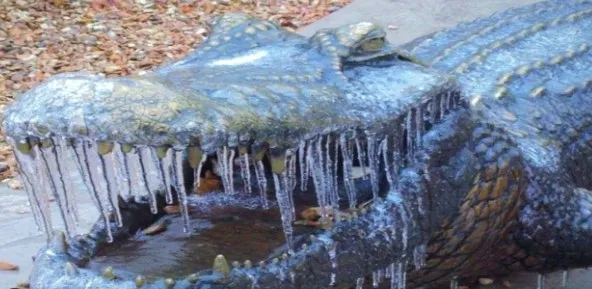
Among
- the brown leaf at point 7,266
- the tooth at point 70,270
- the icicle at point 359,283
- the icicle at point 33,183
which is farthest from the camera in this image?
the brown leaf at point 7,266

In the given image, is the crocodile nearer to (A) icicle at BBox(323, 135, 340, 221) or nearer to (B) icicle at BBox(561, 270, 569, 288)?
(A) icicle at BBox(323, 135, 340, 221)

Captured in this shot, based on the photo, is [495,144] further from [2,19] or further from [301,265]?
[2,19]

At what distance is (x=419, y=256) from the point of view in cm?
295

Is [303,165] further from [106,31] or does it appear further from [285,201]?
[106,31]

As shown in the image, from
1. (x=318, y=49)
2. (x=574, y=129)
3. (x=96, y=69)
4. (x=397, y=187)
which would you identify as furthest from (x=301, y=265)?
(x=96, y=69)

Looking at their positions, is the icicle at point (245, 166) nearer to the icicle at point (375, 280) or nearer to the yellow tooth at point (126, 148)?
the yellow tooth at point (126, 148)

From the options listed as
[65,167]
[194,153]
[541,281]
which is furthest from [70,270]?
[541,281]

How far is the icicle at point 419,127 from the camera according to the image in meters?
2.79

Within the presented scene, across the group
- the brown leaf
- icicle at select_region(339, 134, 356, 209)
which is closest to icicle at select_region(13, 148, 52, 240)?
icicle at select_region(339, 134, 356, 209)

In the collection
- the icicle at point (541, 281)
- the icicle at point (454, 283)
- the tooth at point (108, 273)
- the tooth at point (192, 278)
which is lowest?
the icicle at point (541, 281)

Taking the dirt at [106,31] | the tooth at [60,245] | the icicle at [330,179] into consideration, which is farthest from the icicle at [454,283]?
the dirt at [106,31]

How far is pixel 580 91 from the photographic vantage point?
375 centimetres

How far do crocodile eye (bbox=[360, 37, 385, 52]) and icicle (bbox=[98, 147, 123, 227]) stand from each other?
28.7 inches

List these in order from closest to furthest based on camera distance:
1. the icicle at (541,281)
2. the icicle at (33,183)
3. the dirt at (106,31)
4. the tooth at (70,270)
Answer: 1. the icicle at (33,183)
2. the tooth at (70,270)
3. the icicle at (541,281)
4. the dirt at (106,31)
